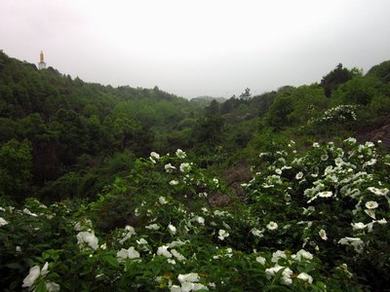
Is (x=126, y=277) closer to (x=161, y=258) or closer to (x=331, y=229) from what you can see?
(x=161, y=258)

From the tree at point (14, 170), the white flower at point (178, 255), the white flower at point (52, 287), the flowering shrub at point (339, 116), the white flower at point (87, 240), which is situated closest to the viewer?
the white flower at point (52, 287)

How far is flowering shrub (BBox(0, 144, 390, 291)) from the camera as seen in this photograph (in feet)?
6.41

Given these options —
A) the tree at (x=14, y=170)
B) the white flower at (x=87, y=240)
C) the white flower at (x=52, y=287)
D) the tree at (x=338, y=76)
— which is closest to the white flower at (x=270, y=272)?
the white flower at (x=87, y=240)

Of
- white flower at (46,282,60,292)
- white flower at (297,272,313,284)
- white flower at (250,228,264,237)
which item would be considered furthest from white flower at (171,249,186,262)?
white flower at (250,228,264,237)

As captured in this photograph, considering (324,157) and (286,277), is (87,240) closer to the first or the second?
(286,277)

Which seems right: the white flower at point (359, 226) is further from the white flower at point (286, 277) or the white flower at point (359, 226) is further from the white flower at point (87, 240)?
the white flower at point (87, 240)

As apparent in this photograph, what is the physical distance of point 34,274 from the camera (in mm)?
1812

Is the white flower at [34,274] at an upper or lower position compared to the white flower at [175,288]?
upper

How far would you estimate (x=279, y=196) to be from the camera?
4.53 meters

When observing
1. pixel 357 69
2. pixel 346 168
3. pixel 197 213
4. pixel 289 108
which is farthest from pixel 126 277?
pixel 357 69

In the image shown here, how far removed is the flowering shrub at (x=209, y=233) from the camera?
1.95 metres

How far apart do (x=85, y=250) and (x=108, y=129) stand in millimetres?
43391

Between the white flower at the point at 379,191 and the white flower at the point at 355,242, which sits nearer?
the white flower at the point at 355,242

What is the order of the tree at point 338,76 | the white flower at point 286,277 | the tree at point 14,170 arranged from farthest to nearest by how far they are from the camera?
the tree at point 338,76
the tree at point 14,170
the white flower at point 286,277
